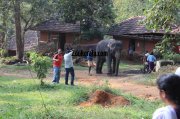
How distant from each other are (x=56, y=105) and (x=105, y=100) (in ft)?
5.05

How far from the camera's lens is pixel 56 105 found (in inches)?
495

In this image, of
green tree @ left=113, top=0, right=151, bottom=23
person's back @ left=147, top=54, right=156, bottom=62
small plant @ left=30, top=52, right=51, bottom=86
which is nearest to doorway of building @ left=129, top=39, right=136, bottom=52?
person's back @ left=147, top=54, right=156, bottom=62

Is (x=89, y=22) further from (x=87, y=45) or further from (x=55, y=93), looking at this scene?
(x=55, y=93)

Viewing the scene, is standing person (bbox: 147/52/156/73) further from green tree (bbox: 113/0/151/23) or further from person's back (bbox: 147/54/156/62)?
green tree (bbox: 113/0/151/23)

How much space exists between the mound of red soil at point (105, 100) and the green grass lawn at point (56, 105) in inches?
9.9

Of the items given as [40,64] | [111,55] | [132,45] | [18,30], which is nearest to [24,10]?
[18,30]

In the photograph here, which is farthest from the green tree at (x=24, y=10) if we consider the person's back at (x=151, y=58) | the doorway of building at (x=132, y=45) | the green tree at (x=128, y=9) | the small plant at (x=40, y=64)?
the green tree at (x=128, y=9)

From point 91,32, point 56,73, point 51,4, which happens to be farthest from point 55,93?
point 91,32

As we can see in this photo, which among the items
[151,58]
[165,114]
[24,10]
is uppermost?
[24,10]

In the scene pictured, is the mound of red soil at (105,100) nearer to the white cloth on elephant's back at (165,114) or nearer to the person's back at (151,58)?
the white cloth on elephant's back at (165,114)

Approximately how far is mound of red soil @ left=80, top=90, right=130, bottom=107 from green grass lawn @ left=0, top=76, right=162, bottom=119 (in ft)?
0.83

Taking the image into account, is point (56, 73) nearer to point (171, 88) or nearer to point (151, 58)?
point (151, 58)

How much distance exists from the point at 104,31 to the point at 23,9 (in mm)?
7490

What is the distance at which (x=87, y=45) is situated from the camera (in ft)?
125
